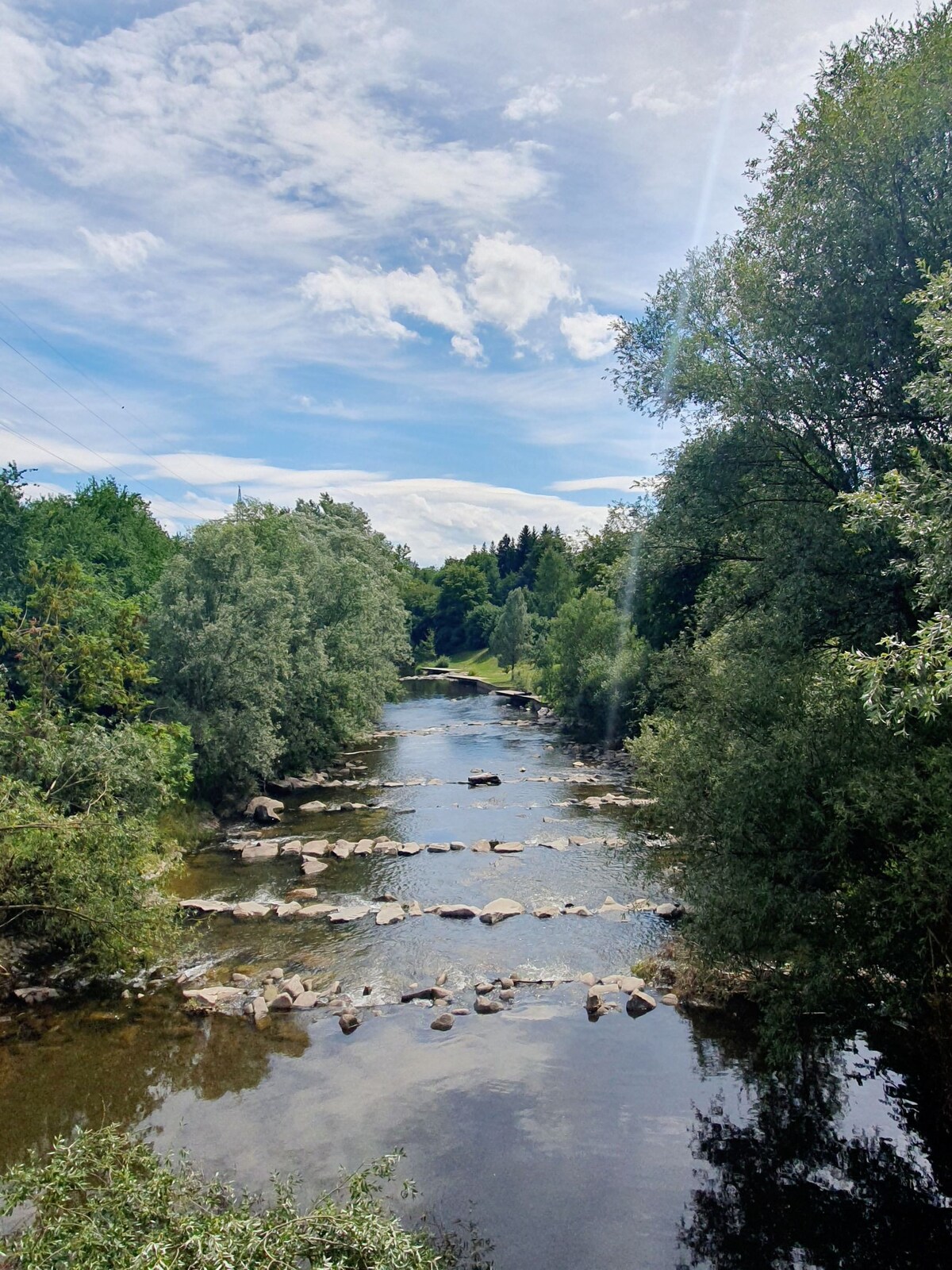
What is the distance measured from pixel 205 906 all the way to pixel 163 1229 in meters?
16.1

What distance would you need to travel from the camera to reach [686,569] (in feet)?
63.5

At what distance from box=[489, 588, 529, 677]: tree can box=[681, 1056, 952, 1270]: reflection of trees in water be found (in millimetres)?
83102

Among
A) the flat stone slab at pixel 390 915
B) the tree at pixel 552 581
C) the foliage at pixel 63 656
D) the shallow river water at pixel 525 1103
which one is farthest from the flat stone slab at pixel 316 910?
the tree at pixel 552 581

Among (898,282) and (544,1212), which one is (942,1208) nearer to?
(544,1212)

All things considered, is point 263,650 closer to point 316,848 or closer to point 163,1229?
point 316,848

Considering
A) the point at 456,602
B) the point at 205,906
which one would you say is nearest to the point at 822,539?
the point at 205,906

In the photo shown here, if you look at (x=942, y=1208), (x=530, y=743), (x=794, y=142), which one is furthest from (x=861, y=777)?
(x=530, y=743)

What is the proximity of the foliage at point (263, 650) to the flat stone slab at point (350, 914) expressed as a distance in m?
12.3

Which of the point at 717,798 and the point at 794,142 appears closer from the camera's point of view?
the point at 717,798

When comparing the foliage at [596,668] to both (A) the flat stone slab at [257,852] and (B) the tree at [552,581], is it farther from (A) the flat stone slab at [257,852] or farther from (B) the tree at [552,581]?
(B) the tree at [552,581]

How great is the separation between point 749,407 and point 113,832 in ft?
52.2

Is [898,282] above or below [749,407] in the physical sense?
above

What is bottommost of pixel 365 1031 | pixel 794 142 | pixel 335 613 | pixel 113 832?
pixel 365 1031

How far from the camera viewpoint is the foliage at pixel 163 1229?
695 centimetres
